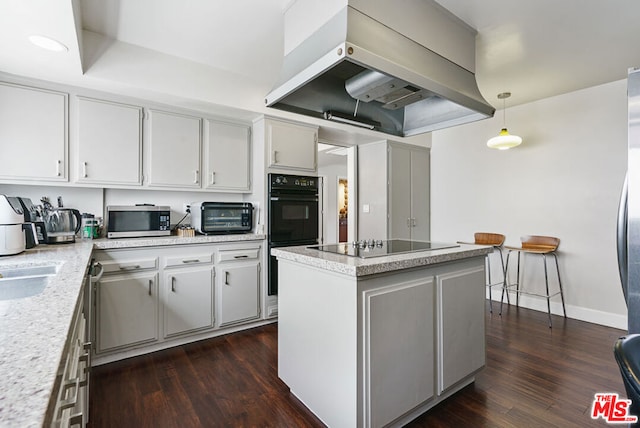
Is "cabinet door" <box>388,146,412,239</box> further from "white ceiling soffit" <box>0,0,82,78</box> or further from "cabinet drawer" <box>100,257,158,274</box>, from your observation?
"white ceiling soffit" <box>0,0,82,78</box>

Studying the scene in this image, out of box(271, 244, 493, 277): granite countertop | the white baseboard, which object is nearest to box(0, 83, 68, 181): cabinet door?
box(271, 244, 493, 277): granite countertop

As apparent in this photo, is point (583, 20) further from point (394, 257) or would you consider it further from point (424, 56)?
point (394, 257)

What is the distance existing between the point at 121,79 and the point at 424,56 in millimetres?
2238

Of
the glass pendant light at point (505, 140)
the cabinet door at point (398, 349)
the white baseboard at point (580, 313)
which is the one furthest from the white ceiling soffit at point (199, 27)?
the white baseboard at point (580, 313)

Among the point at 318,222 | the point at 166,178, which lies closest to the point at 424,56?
the point at 318,222

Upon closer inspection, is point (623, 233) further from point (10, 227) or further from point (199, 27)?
point (10, 227)

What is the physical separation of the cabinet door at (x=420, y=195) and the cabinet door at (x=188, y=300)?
2934 mm

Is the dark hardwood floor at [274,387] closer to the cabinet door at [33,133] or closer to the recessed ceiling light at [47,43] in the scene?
the cabinet door at [33,133]

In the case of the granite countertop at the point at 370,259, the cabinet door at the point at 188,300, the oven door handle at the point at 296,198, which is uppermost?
the oven door handle at the point at 296,198

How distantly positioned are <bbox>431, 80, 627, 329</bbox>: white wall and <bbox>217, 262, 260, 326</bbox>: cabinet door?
9.69ft

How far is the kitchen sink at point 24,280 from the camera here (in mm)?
1406

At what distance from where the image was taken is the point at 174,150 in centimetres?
286

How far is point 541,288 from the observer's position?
3545mm

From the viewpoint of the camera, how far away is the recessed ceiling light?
1.76m
